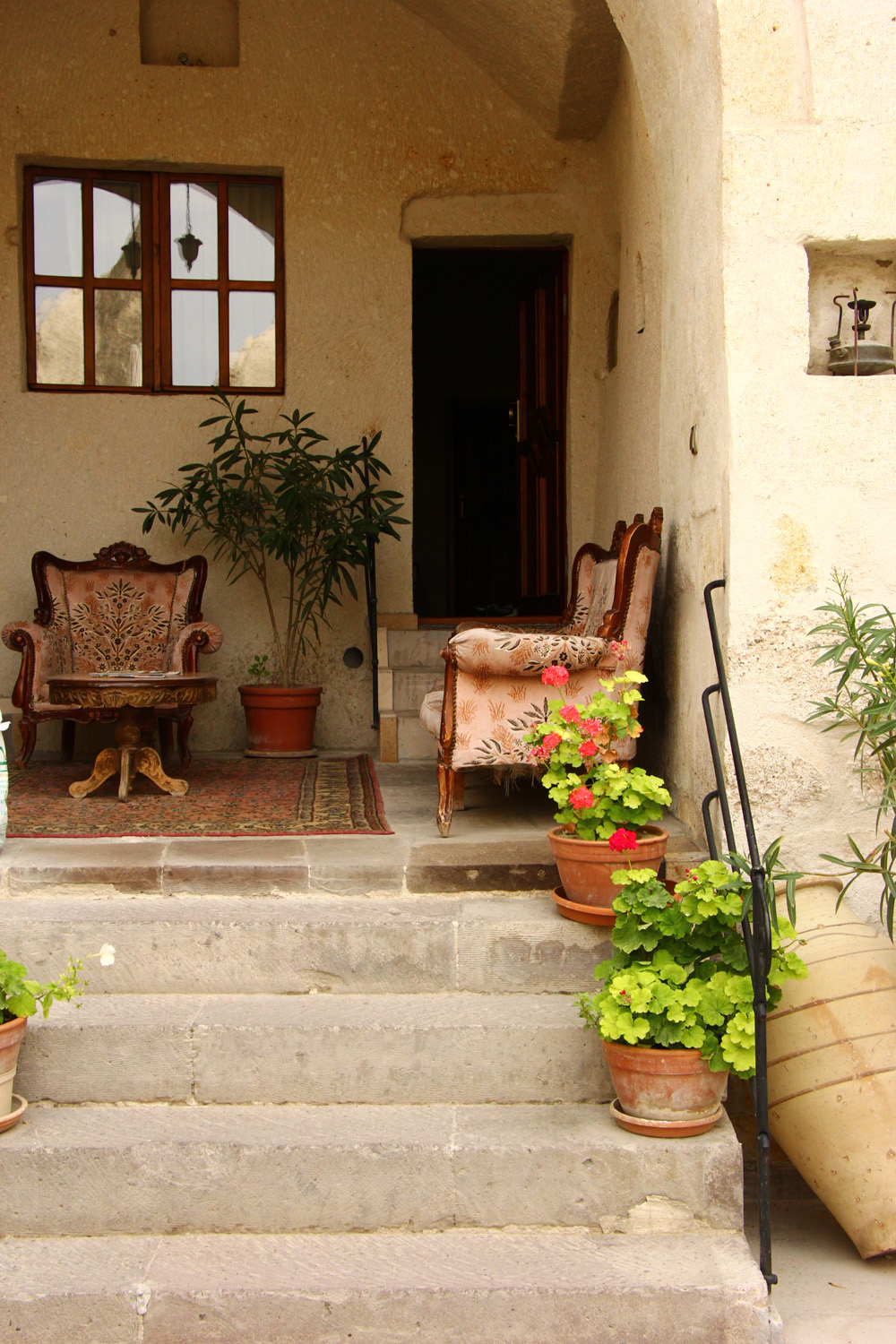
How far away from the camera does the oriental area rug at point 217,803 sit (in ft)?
12.4

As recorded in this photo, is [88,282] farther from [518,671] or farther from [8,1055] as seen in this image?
[8,1055]

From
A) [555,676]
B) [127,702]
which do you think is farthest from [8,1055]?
[127,702]

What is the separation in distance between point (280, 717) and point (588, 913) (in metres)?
3.06

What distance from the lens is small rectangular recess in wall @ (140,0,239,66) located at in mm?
6129

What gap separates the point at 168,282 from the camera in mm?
6301

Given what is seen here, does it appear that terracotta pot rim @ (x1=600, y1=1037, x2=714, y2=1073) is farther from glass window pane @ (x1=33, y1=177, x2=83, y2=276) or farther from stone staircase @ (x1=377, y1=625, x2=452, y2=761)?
glass window pane @ (x1=33, y1=177, x2=83, y2=276)

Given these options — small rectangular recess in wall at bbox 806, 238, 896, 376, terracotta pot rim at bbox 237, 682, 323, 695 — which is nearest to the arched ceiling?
small rectangular recess in wall at bbox 806, 238, 896, 376

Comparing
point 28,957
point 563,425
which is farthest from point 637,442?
point 28,957

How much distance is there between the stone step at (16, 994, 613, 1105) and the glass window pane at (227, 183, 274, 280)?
15.3 ft

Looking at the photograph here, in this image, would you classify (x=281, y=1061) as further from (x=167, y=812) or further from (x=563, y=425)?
(x=563, y=425)

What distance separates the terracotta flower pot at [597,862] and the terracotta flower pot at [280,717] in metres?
2.88

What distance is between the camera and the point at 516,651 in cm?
357

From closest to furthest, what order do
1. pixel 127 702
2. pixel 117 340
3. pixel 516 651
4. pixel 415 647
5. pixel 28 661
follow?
pixel 516 651, pixel 127 702, pixel 28 661, pixel 415 647, pixel 117 340

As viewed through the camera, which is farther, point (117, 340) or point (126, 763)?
point (117, 340)
